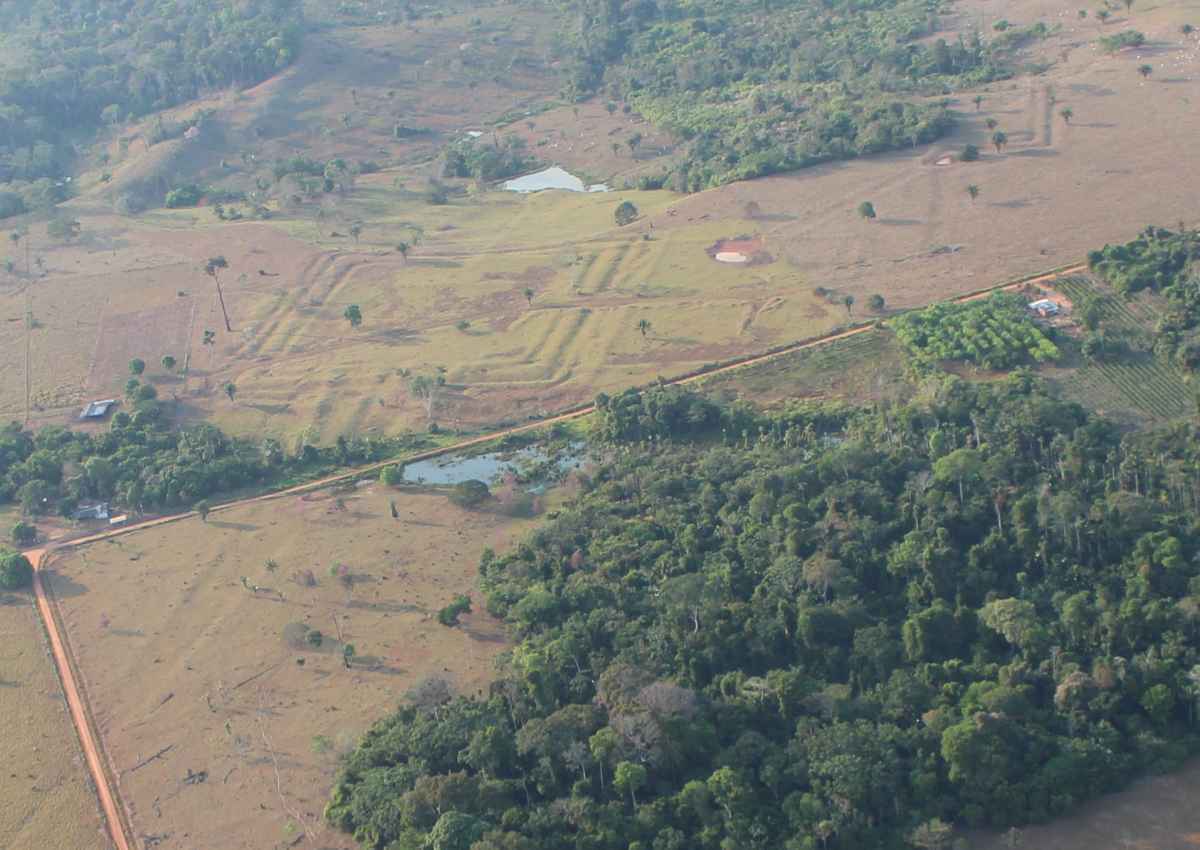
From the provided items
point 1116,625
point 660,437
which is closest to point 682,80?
point 660,437

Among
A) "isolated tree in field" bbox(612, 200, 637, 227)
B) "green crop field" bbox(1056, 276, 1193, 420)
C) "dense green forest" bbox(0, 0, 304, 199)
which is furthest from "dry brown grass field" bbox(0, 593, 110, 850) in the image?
"dense green forest" bbox(0, 0, 304, 199)

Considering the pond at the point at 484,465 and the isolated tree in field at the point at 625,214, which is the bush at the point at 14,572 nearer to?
the pond at the point at 484,465

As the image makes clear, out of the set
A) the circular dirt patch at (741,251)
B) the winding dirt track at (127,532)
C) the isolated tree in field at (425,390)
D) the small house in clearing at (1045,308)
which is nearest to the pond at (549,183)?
the circular dirt patch at (741,251)

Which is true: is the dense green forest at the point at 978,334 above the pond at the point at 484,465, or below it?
above

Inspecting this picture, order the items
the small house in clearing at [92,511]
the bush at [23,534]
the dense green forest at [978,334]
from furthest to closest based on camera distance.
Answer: the dense green forest at [978,334], the small house in clearing at [92,511], the bush at [23,534]

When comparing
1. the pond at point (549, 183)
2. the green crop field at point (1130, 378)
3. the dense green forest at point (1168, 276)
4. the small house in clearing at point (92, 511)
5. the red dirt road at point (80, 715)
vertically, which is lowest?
the red dirt road at point (80, 715)

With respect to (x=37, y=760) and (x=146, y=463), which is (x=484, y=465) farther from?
(x=37, y=760)

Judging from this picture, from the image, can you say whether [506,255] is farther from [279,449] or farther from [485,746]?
[485,746]
